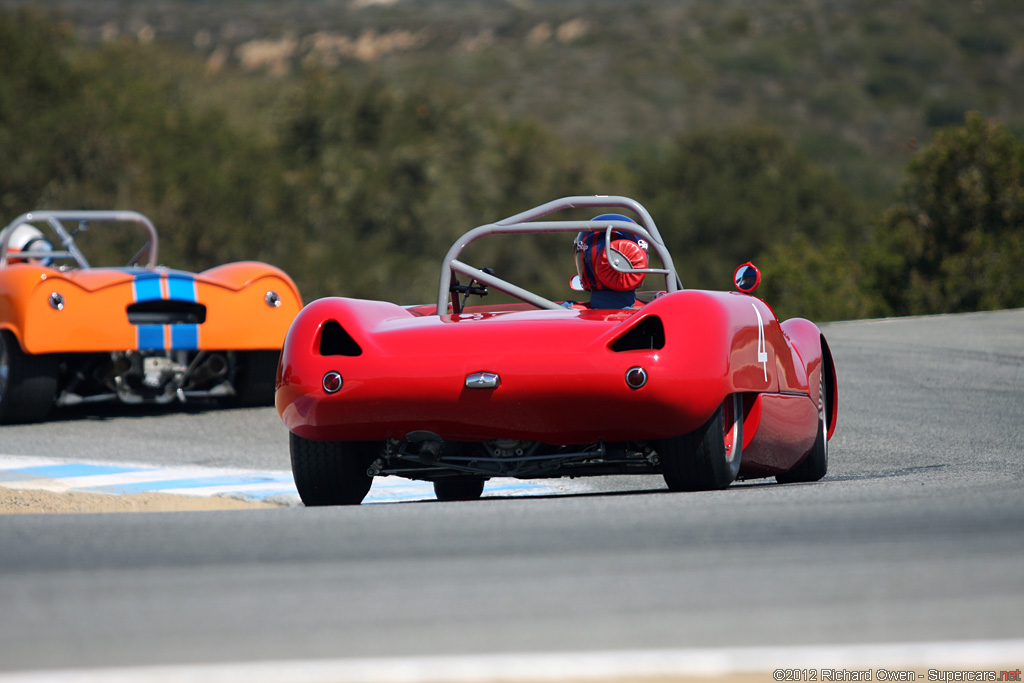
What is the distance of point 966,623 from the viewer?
2.94 m

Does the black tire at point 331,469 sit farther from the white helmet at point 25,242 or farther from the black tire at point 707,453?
the white helmet at point 25,242

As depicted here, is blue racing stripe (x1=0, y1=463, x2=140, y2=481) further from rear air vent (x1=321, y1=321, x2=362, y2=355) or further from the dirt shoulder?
rear air vent (x1=321, y1=321, x2=362, y2=355)

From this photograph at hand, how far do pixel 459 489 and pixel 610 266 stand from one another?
4.39 ft

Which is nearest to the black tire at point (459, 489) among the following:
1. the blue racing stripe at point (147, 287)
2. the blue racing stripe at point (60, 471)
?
the blue racing stripe at point (60, 471)

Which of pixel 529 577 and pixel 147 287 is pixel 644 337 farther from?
pixel 147 287

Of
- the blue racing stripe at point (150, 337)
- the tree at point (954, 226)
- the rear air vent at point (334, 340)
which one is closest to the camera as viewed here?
the rear air vent at point (334, 340)

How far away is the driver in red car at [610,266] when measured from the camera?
6406mm

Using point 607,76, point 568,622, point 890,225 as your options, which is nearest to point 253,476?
point 568,622

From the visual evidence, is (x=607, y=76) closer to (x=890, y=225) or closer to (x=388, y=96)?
(x=388, y=96)

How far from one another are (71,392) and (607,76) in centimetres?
10259

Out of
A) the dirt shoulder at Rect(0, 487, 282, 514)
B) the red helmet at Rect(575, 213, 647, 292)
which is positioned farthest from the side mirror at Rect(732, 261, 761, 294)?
the dirt shoulder at Rect(0, 487, 282, 514)

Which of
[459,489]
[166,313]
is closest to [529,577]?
[459,489]

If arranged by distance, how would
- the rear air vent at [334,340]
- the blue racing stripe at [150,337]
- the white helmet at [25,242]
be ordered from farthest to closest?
the white helmet at [25,242]
the blue racing stripe at [150,337]
the rear air vent at [334,340]

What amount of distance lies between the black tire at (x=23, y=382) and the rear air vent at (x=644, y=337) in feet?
21.3
